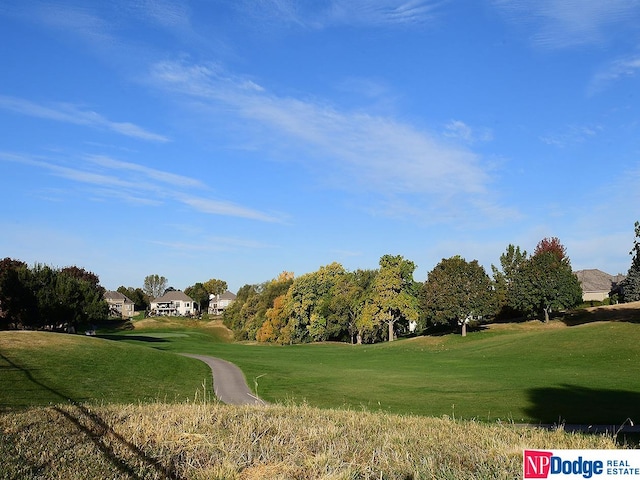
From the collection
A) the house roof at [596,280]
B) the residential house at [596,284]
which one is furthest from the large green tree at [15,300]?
the house roof at [596,280]

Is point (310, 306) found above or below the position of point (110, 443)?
above

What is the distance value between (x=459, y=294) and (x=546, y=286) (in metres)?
12.8

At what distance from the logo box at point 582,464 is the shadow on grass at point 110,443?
4.23 meters

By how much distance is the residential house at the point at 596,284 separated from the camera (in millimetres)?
108812

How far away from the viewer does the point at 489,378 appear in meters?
33.1

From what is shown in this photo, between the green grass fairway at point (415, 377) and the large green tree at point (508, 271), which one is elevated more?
the large green tree at point (508, 271)

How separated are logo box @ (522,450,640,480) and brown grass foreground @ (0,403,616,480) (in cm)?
173

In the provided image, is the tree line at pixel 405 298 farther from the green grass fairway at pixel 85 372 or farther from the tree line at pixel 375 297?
the green grass fairway at pixel 85 372

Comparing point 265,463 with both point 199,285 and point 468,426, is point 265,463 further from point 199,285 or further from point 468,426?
point 199,285

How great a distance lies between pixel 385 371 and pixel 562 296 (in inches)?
1499

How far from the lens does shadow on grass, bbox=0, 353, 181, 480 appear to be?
656cm

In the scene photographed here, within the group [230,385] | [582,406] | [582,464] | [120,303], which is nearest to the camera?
[582,464]

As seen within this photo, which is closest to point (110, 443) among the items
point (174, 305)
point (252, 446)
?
point (252, 446)

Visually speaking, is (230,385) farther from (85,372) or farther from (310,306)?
(310,306)
